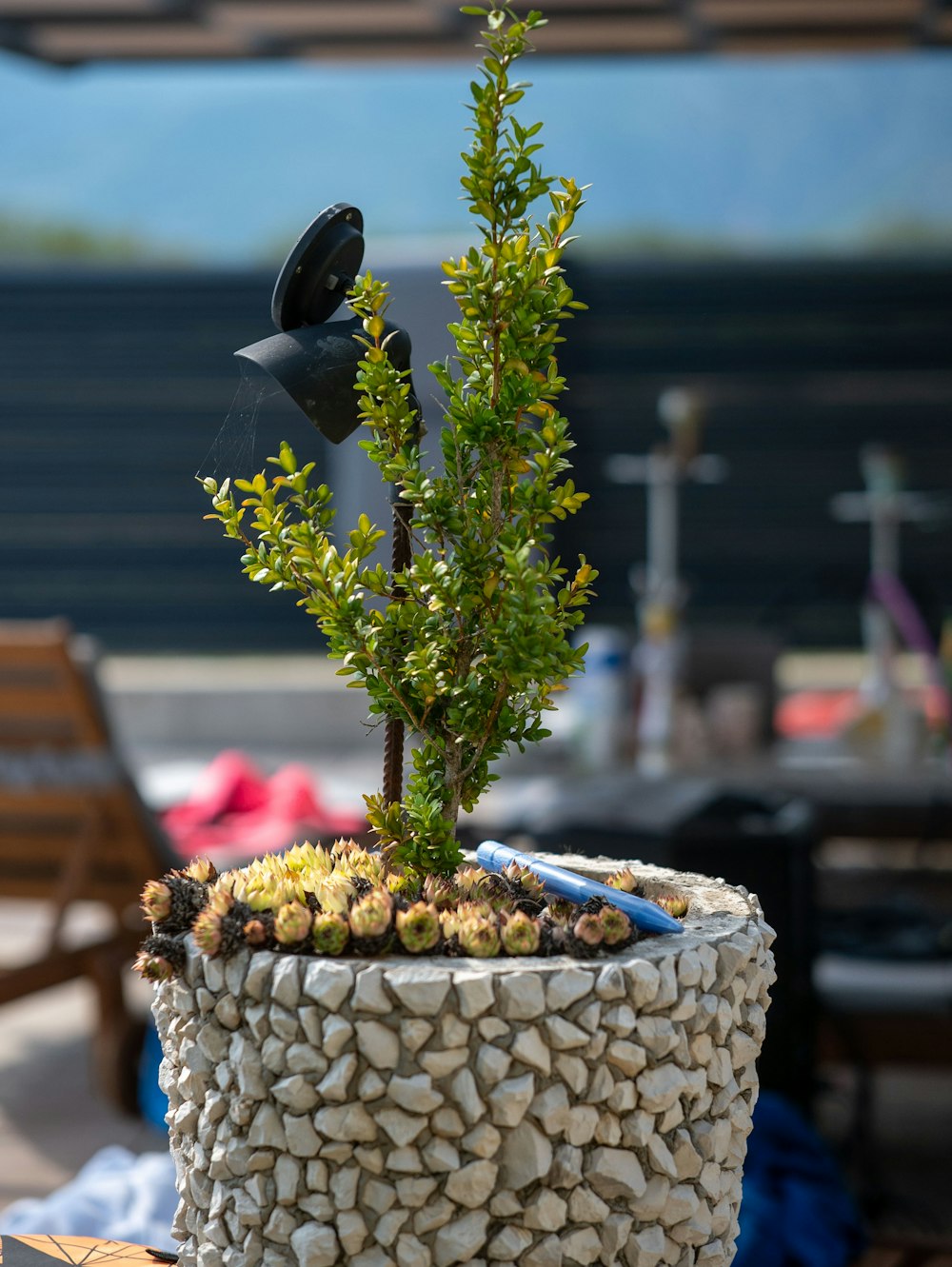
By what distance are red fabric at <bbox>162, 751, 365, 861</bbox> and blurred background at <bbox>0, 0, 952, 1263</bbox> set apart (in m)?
0.06

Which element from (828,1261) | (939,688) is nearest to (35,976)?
(828,1261)

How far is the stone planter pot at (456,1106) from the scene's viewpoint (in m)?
0.62

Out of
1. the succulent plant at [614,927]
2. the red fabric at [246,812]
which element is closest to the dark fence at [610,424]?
the red fabric at [246,812]

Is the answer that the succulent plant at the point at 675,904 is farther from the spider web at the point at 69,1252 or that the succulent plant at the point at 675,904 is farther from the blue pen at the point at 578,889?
the spider web at the point at 69,1252

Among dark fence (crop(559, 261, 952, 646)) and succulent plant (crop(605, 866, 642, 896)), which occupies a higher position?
dark fence (crop(559, 261, 952, 646))

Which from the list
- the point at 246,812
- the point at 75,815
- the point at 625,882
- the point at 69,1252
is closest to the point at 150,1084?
the point at 75,815

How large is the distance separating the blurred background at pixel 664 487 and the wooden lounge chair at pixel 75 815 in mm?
44

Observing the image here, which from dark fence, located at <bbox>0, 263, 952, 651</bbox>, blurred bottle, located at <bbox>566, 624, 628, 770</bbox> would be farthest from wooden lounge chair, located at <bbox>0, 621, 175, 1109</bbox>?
dark fence, located at <bbox>0, 263, 952, 651</bbox>

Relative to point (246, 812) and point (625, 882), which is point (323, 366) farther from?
point (246, 812)

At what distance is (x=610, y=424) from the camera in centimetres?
977

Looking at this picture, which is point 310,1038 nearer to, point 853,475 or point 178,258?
point 853,475

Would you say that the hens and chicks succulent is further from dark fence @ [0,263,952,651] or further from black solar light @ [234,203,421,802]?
dark fence @ [0,263,952,651]

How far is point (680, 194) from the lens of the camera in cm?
1697

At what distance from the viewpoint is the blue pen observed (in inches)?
27.6
